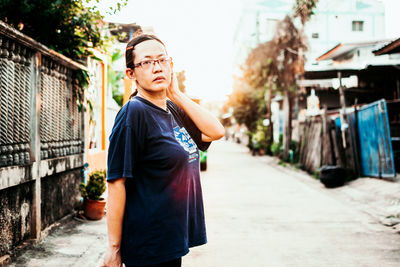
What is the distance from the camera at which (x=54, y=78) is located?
6035mm

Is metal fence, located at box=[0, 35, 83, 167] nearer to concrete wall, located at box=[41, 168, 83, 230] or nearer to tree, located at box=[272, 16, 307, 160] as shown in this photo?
concrete wall, located at box=[41, 168, 83, 230]

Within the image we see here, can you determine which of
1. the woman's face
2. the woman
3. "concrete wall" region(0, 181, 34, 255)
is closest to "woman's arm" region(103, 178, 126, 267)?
the woman

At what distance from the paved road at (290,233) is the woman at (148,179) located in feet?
9.95

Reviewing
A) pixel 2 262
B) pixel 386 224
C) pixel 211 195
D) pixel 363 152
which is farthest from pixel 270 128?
pixel 2 262

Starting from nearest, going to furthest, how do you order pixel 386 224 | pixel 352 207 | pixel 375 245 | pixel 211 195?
pixel 375 245
pixel 386 224
pixel 352 207
pixel 211 195

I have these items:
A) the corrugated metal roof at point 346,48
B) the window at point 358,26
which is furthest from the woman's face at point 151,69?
the window at point 358,26

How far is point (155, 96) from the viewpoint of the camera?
6.66 feet

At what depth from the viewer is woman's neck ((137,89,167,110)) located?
6.61 feet

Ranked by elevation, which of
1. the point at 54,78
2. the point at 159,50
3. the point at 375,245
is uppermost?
the point at 54,78

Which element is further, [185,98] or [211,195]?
[211,195]

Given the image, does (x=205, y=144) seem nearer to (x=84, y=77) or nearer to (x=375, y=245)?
(x=375, y=245)

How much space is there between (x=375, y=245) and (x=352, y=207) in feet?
10.2

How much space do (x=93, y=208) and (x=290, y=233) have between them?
10.9 feet

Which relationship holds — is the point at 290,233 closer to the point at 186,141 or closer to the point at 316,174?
the point at 186,141
